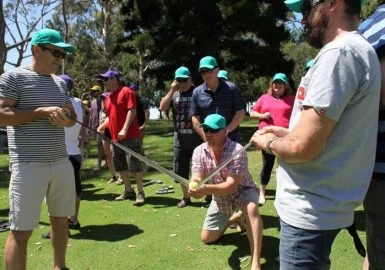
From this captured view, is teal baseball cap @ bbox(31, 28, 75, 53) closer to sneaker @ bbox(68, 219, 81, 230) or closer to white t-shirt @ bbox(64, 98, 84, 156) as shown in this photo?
white t-shirt @ bbox(64, 98, 84, 156)

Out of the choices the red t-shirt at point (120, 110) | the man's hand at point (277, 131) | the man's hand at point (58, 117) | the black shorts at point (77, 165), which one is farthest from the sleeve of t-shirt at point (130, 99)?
the man's hand at point (277, 131)

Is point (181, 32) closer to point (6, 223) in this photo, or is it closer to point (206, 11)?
point (206, 11)

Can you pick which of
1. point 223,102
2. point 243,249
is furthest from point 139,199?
point 243,249

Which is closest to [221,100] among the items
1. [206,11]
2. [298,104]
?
[298,104]

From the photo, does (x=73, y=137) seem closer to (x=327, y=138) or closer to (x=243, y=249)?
(x=243, y=249)

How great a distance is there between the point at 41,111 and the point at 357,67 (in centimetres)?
248

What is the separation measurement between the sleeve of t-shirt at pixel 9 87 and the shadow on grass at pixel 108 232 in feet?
7.61

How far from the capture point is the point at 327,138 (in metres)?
1.89

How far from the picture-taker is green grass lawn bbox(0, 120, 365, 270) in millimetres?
4543

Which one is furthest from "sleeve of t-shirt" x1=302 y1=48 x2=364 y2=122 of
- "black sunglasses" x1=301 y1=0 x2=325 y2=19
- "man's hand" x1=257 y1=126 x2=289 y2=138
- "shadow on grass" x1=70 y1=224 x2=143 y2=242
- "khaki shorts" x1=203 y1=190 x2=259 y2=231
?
"shadow on grass" x1=70 y1=224 x2=143 y2=242

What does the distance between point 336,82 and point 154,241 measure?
377cm

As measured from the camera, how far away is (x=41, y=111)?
3.59m

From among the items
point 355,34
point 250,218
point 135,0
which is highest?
point 135,0

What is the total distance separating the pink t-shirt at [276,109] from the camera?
622 cm
